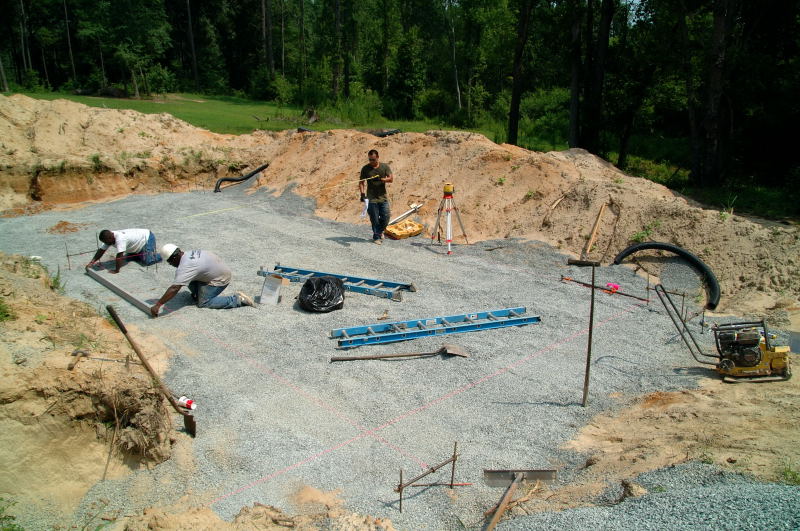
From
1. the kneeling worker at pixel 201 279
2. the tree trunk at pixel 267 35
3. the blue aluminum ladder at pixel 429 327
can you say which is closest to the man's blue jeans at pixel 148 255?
the kneeling worker at pixel 201 279

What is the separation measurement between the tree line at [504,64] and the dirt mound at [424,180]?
6362 mm

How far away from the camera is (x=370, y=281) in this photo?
972cm

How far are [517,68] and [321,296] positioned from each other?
1525 cm

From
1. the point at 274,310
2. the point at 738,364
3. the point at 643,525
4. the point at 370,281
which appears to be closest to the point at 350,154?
the point at 370,281

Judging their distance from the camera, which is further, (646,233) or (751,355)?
(646,233)

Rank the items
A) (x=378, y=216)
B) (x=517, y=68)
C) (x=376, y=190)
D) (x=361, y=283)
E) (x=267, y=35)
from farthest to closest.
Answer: (x=267, y=35), (x=517, y=68), (x=378, y=216), (x=376, y=190), (x=361, y=283)

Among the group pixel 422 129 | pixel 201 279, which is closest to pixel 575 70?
pixel 422 129

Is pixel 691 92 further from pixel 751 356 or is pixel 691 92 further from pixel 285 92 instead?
pixel 285 92

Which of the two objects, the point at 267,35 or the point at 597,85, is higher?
the point at 267,35

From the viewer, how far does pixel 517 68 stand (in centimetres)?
2019

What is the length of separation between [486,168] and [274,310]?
8027 mm

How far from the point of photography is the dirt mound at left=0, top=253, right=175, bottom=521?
4.67 metres

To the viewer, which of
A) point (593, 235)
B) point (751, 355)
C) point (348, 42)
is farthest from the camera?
point (348, 42)

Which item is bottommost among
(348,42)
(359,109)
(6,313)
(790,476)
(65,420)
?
(65,420)
